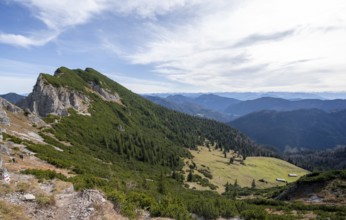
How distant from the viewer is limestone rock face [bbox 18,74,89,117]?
4569 inches

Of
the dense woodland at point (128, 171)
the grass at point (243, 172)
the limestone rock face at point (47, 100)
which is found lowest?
the grass at point (243, 172)

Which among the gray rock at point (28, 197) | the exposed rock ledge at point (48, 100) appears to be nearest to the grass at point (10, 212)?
the gray rock at point (28, 197)

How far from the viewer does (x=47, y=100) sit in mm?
117750

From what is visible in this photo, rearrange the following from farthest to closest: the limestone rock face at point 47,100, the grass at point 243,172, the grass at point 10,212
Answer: the grass at point 243,172 < the limestone rock face at point 47,100 < the grass at point 10,212

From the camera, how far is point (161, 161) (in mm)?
131875

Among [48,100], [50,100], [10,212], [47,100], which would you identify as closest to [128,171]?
[50,100]

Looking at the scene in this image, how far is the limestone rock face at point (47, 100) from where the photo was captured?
381ft

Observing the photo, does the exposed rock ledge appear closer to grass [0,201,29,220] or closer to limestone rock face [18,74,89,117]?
limestone rock face [18,74,89,117]

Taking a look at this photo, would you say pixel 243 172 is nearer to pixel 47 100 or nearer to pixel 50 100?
pixel 50 100

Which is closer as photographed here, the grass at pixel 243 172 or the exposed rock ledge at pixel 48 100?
the exposed rock ledge at pixel 48 100

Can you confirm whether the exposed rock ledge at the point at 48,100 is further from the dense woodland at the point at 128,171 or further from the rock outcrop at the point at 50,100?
the dense woodland at the point at 128,171

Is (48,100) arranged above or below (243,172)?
above

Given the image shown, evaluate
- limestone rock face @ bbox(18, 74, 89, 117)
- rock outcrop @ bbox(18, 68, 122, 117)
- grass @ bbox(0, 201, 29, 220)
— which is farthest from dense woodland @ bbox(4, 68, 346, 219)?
grass @ bbox(0, 201, 29, 220)

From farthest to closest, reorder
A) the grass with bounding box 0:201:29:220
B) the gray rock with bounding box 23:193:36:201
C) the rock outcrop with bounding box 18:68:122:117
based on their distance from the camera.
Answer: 1. the rock outcrop with bounding box 18:68:122:117
2. the gray rock with bounding box 23:193:36:201
3. the grass with bounding box 0:201:29:220
